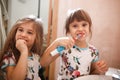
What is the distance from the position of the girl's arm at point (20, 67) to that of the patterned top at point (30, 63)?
2 centimetres

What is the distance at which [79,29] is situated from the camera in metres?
0.77

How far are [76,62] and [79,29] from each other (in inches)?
5.9

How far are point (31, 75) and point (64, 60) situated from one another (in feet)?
0.58

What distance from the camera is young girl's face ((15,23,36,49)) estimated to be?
0.69 m

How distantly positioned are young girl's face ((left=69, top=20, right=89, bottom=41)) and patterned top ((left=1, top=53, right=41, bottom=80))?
19 centimetres

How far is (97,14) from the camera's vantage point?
3.87 ft

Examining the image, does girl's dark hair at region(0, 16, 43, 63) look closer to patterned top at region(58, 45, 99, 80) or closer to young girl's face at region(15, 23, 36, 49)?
young girl's face at region(15, 23, 36, 49)

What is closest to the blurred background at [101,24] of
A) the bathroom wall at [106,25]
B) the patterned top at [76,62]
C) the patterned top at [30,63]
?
the bathroom wall at [106,25]

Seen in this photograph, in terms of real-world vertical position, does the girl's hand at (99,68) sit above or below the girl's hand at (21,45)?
below

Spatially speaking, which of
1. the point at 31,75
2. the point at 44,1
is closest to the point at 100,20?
the point at 31,75

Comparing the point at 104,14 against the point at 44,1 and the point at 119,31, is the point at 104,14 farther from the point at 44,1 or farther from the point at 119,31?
the point at 44,1

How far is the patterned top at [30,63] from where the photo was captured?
2.17 ft

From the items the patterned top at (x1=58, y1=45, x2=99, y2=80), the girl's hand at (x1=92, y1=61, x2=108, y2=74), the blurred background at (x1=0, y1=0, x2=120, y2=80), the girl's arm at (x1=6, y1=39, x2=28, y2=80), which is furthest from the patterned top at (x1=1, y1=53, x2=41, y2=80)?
the blurred background at (x1=0, y1=0, x2=120, y2=80)

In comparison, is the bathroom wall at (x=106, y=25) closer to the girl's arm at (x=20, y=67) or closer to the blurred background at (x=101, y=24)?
the blurred background at (x=101, y=24)
